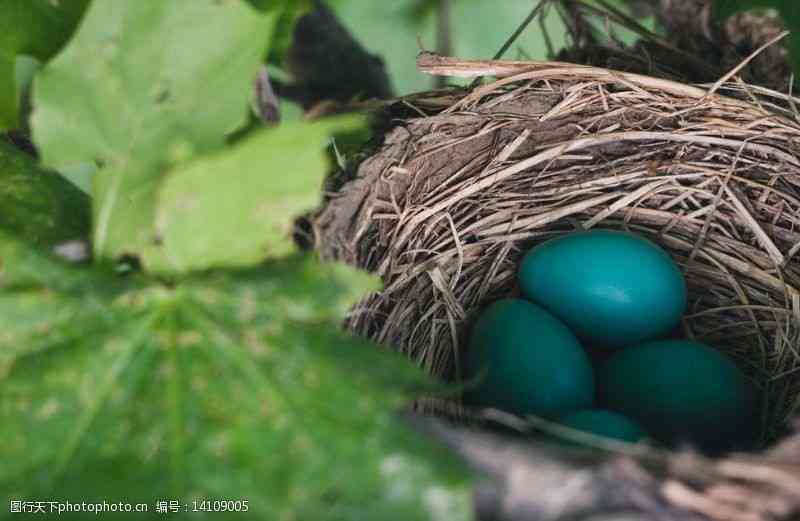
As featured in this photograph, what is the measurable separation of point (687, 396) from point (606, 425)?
0.41 ft

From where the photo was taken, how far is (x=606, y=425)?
73 cm

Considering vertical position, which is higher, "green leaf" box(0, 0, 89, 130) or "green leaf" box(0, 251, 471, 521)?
"green leaf" box(0, 0, 89, 130)

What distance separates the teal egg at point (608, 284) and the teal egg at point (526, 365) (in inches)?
1.8

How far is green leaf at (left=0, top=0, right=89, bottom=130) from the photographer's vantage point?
645mm

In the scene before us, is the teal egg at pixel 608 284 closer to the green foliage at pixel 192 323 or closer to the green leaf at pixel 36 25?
the green foliage at pixel 192 323

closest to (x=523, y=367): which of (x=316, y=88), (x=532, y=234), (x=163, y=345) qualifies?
(x=532, y=234)

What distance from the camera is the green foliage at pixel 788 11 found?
0.82m

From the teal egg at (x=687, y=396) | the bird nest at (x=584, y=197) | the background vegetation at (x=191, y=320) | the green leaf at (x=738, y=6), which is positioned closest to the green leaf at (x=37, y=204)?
the background vegetation at (x=191, y=320)

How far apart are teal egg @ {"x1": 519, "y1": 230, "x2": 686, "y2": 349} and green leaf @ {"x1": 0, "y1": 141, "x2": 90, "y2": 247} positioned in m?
0.50

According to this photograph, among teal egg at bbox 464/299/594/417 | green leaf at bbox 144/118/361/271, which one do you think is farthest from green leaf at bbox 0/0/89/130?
teal egg at bbox 464/299/594/417

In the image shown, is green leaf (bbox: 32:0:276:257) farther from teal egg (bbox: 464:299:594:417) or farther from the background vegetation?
teal egg (bbox: 464:299:594:417)

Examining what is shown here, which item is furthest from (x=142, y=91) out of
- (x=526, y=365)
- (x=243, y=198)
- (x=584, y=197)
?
(x=584, y=197)

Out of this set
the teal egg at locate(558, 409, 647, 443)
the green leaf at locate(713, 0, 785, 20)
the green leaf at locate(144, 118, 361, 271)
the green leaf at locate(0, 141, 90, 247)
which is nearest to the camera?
the green leaf at locate(144, 118, 361, 271)

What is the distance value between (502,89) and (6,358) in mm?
570
